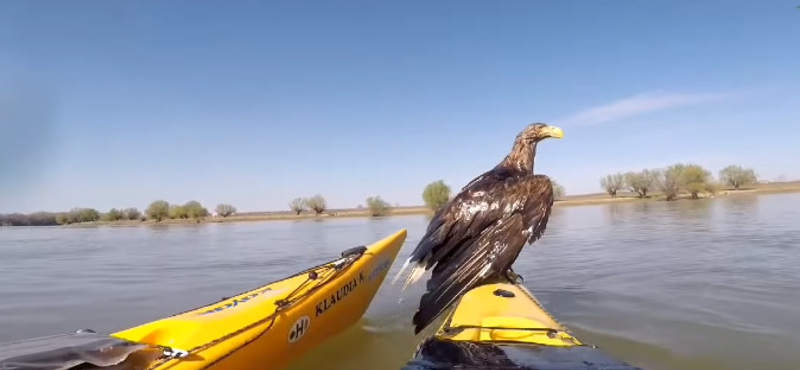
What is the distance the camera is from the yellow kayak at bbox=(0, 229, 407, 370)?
296 cm

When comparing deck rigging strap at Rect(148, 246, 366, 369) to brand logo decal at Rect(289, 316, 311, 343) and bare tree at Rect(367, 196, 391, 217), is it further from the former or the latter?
bare tree at Rect(367, 196, 391, 217)

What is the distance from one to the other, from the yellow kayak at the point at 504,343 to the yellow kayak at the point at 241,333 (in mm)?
1743

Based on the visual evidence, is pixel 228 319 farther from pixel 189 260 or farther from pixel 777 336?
pixel 189 260

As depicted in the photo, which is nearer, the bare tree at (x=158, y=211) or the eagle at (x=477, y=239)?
the eagle at (x=477, y=239)

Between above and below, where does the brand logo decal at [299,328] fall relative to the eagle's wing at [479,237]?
below

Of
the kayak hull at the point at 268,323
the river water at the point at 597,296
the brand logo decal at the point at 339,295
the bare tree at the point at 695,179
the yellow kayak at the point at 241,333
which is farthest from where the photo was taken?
the bare tree at the point at 695,179

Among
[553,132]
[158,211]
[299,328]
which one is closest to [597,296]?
[553,132]

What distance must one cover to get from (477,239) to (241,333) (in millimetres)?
2255

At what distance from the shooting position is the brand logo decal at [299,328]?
454 cm

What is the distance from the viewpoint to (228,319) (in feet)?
13.0

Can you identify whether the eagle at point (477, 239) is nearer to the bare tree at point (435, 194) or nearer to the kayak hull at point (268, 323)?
the kayak hull at point (268, 323)

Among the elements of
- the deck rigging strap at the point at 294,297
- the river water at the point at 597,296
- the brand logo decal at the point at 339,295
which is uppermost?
the deck rigging strap at the point at 294,297

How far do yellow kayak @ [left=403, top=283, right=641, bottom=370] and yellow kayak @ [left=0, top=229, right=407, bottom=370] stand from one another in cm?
174

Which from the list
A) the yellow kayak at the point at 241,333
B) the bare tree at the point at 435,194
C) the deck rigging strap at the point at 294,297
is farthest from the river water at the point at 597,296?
the bare tree at the point at 435,194
